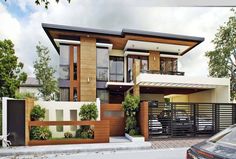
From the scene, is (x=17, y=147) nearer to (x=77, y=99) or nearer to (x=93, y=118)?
(x=93, y=118)

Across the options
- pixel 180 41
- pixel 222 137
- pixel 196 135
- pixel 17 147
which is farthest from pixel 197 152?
pixel 180 41

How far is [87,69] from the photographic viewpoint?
50.4ft

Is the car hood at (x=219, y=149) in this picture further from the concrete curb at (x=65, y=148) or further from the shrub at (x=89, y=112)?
the shrub at (x=89, y=112)

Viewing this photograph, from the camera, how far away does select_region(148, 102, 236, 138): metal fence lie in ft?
34.1

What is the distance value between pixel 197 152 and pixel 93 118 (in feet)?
25.6

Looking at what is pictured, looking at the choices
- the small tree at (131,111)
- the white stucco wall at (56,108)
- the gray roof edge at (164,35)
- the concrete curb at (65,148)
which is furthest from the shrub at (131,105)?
the gray roof edge at (164,35)

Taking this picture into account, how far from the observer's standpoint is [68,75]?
50.2 ft

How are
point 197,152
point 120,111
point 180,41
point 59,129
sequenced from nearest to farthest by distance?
point 197,152
point 59,129
point 120,111
point 180,41

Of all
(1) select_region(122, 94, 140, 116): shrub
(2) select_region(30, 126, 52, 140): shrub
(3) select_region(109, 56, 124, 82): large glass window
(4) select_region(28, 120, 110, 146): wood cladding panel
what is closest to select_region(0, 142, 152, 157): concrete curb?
(4) select_region(28, 120, 110, 146): wood cladding panel

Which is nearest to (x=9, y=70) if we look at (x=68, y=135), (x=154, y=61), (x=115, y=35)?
(x=115, y=35)

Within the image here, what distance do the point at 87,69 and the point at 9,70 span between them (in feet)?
21.8

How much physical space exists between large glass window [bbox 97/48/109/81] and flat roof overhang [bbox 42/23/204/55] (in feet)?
2.78

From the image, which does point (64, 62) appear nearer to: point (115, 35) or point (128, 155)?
point (115, 35)

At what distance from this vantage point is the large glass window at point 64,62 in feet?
50.1
